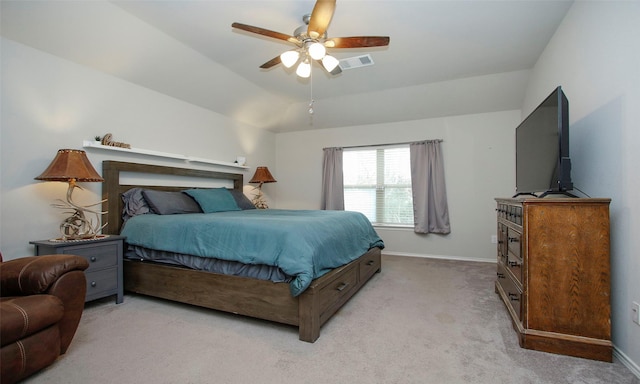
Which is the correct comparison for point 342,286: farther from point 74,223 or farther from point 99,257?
point 74,223

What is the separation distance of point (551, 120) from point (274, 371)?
2490mm

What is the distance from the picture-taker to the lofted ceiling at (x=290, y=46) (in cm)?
245

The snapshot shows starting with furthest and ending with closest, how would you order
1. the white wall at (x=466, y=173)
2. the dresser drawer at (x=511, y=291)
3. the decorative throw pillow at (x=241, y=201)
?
the white wall at (x=466, y=173)
the decorative throw pillow at (x=241, y=201)
the dresser drawer at (x=511, y=291)

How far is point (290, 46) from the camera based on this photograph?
313cm

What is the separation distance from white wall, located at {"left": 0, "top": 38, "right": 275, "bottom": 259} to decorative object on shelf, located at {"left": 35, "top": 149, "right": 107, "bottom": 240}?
0.67 ft

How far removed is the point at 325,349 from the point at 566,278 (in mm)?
1562

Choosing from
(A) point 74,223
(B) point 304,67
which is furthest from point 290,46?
(A) point 74,223

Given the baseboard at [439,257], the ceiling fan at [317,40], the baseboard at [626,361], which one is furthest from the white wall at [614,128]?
the baseboard at [439,257]

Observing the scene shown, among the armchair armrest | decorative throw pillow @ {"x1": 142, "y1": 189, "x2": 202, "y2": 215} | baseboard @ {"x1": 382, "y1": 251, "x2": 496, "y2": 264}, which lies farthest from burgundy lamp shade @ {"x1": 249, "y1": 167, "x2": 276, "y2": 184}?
the armchair armrest

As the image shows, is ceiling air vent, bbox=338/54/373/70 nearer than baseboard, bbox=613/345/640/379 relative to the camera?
No

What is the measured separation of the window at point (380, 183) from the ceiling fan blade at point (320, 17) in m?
3.21

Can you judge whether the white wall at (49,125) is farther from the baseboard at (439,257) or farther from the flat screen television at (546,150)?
the flat screen television at (546,150)

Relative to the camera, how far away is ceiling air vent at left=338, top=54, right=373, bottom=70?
3.41 m

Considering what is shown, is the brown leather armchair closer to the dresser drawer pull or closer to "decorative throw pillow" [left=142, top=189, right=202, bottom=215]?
"decorative throw pillow" [left=142, top=189, right=202, bottom=215]
